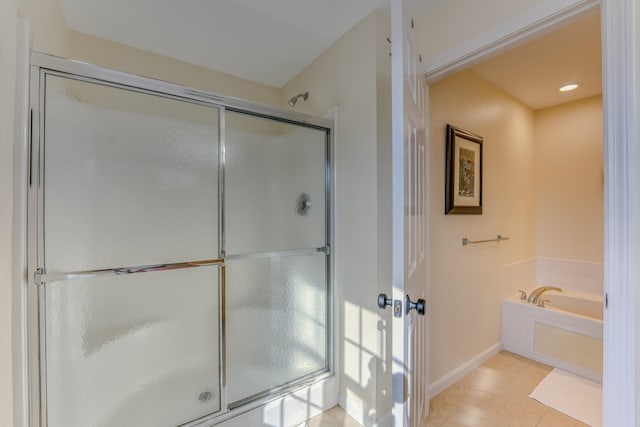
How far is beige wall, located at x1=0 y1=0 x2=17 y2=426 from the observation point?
0.93 m

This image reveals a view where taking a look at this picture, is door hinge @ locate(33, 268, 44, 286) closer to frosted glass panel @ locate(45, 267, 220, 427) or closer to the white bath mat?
frosted glass panel @ locate(45, 267, 220, 427)

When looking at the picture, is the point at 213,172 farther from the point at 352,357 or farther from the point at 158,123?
the point at 352,357

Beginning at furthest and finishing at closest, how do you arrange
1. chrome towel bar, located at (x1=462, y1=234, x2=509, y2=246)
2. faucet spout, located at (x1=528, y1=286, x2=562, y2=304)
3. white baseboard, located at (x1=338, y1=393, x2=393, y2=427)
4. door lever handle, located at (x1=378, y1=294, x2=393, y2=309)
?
faucet spout, located at (x1=528, y1=286, x2=562, y2=304)
chrome towel bar, located at (x1=462, y1=234, x2=509, y2=246)
white baseboard, located at (x1=338, y1=393, x2=393, y2=427)
door lever handle, located at (x1=378, y1=294, x2=393, y2=309)

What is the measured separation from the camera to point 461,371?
210 cm

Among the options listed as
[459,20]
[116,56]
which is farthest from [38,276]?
[459,20]

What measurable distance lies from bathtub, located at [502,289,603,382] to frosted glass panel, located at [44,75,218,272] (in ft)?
8.73

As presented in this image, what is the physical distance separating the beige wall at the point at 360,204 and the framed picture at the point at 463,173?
65 centimetres

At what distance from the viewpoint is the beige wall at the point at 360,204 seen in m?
1.57

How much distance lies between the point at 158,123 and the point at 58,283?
887 mm

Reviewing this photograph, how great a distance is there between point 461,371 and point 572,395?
2.27 feet

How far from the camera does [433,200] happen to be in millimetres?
1864

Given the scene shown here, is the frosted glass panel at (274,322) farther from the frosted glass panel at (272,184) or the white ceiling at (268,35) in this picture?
the white ceiling at (268,35)

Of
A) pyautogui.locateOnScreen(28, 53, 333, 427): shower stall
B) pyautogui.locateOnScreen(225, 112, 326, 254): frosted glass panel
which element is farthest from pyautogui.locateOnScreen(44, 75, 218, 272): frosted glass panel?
pyautogui.locateOnScreen(225, 112, 326, 254): frosted glass panel

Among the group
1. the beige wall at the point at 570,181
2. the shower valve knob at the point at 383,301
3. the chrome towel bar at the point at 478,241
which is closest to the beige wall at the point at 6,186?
the shower valve knob at the point at 383,301
